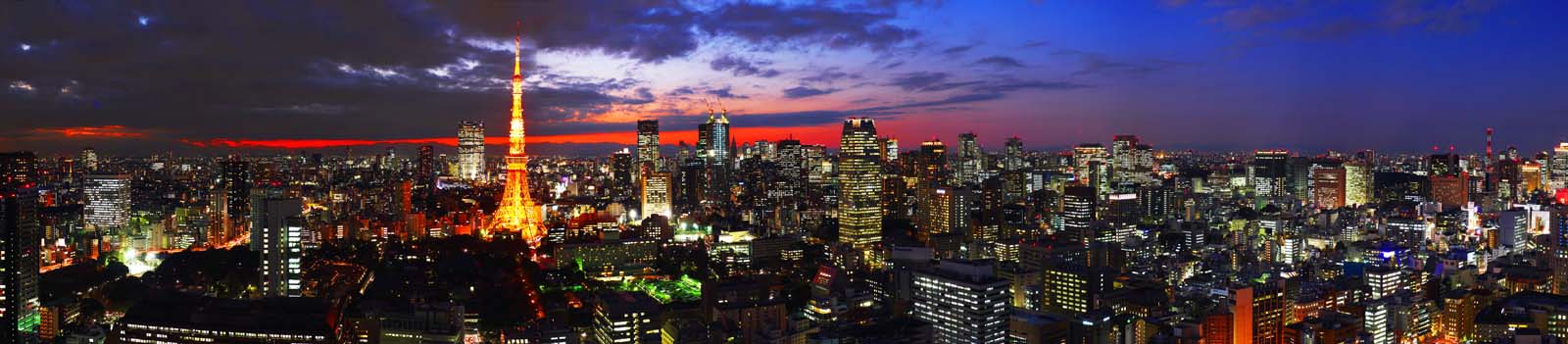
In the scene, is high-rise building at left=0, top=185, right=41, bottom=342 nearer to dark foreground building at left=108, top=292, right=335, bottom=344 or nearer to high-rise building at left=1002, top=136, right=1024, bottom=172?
dark foreground building at left=108, top=292, right=335, bottom=344

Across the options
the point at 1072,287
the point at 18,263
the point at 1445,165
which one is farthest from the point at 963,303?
the point at 1445,165

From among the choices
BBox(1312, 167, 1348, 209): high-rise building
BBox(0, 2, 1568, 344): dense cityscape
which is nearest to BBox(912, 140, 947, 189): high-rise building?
BBox(0, 2, 1568, 344): dense cityscape

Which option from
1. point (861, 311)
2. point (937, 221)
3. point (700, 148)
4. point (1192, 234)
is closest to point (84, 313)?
point (861, 311)

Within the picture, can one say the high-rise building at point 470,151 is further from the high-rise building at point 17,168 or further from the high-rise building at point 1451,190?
the high-rise building at point 1451,190

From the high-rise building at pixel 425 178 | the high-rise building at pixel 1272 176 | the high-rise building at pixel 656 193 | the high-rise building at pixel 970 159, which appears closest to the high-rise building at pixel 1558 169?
the high-rise building at pixel 1272 176

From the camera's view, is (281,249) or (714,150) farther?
(714,150)

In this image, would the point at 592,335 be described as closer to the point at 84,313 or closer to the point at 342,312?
the point at 342,312

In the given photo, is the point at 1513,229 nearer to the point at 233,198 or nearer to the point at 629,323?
the point at 629,323
